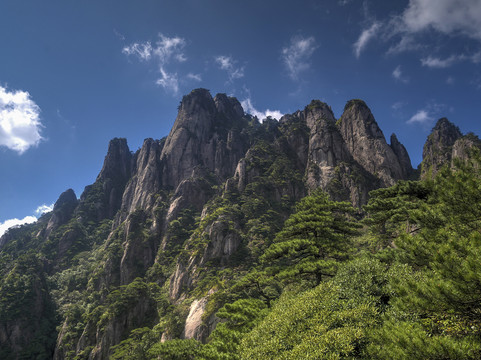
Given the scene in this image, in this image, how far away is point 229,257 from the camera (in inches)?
1690

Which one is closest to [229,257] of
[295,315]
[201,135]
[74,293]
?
[295,315]

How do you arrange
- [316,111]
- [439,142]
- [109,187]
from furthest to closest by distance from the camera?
[109,187]
[316,111]
[439,142]

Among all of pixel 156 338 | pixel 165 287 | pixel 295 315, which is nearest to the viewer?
pixel 295 315

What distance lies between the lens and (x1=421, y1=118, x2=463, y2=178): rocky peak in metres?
63.7

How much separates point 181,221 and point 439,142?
265 ft

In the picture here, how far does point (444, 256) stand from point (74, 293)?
77845 millimetres

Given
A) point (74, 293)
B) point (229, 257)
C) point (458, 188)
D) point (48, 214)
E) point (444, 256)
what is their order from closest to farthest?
1. point (444, 256)
2. point (458, 188)
3. point (229, 257)
4. point (74, 293)
5. point (48, 214)

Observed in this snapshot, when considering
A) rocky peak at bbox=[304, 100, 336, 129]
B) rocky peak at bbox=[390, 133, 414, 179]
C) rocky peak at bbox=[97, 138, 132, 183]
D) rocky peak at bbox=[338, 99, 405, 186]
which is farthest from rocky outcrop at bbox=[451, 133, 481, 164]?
rocky peak at bbox=[97, 138, 132, 183]

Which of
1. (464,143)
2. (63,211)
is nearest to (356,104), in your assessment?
(464,143)

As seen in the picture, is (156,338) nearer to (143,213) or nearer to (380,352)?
(380,352)

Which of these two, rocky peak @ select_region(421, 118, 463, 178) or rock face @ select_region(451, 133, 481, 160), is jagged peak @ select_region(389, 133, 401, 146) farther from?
rock face @ select_region(451, 133, 481, 160)

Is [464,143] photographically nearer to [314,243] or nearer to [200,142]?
[314,243]

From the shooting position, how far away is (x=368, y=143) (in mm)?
73500

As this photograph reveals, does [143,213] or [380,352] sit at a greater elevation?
[143,213]
